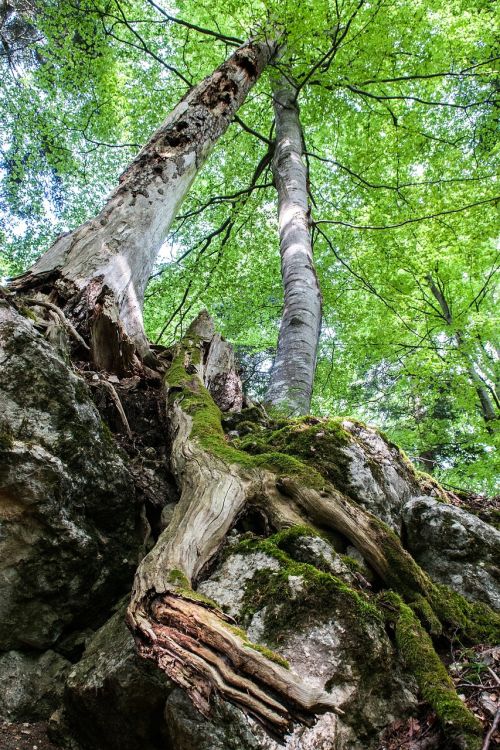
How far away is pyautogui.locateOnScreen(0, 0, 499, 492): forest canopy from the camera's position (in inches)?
299

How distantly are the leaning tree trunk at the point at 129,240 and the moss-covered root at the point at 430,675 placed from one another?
2614 mm

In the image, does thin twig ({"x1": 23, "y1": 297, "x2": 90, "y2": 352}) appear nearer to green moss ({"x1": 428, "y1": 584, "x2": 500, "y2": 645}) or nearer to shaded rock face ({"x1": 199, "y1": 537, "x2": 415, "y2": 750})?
shaded rock face ({"x1": 199, "y1": 537, "x2": 415, "y2": 750})

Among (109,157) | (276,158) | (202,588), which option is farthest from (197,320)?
(109,157)

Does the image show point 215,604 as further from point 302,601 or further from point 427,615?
point 427,615

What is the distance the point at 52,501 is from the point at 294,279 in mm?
4817

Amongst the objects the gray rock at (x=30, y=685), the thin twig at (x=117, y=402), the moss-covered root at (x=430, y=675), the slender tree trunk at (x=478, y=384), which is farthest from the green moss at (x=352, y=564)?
the slender tree trunk at (x=478, y=384)

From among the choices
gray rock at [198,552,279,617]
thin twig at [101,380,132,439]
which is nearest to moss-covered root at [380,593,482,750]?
gray rock at [198,552,279,617]

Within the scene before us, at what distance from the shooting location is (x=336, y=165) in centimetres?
1001

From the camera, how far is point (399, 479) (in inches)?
126

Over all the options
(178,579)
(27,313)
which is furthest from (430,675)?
(27,313)

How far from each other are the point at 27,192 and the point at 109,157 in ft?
8.69

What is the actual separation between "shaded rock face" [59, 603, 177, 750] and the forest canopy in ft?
18.9

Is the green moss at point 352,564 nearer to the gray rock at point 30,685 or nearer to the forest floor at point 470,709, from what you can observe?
the forest floor at point 470,709

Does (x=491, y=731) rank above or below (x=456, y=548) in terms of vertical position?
below
